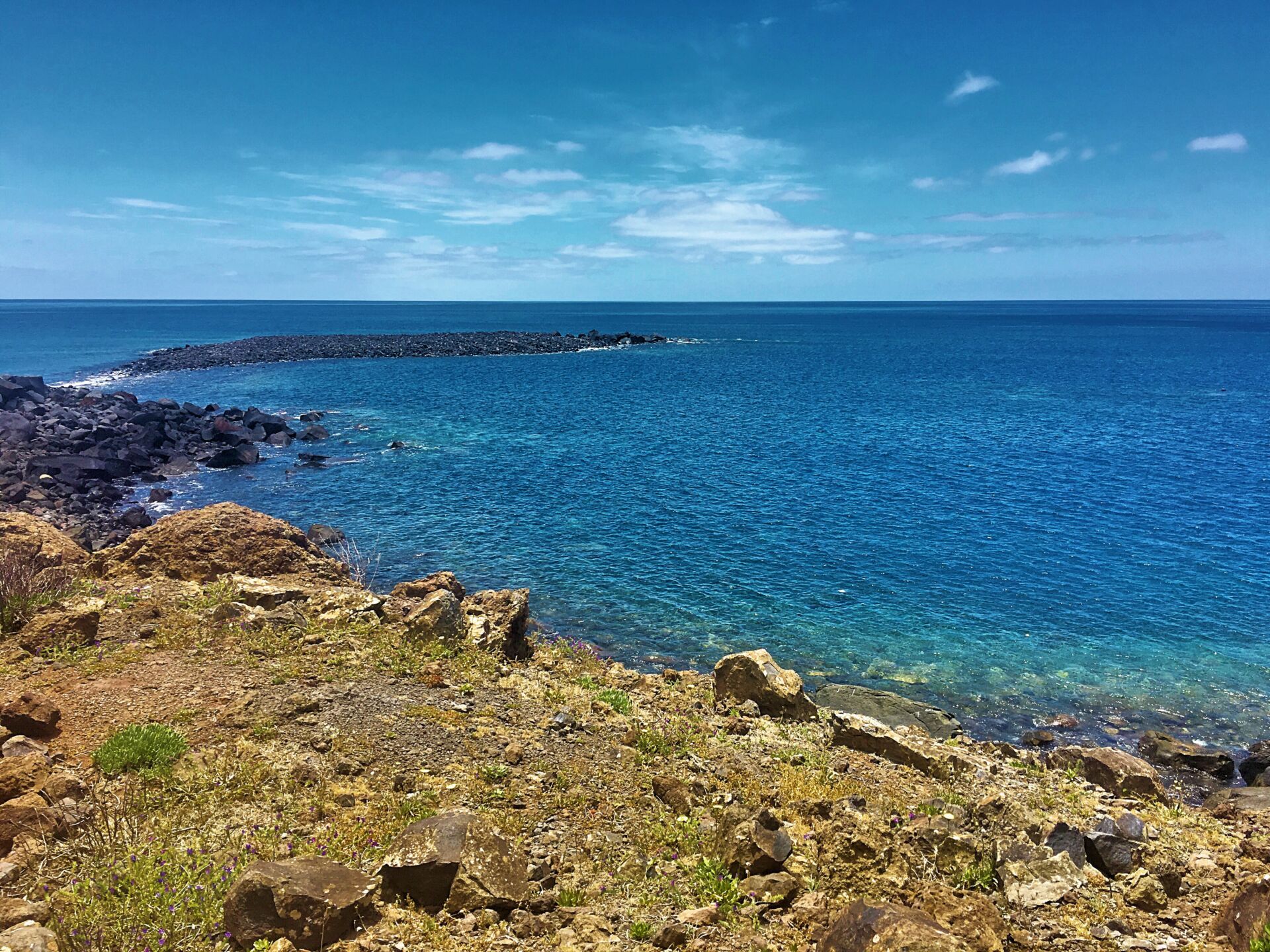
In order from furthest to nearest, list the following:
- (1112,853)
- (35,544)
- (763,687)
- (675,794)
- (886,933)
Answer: (35,544), (763,687), (675,794), (1112,853), (886,933)

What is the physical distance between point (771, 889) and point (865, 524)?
30.3 m

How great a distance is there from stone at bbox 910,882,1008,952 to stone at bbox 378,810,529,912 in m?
4.81

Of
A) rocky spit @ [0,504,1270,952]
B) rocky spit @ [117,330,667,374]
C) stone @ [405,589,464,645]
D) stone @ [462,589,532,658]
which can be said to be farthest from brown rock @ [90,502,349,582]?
rocky spit @ [117,330,667,374]

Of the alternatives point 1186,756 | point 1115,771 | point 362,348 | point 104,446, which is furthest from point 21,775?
point 362,348

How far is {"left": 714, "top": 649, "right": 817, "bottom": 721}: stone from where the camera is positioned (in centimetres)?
1764

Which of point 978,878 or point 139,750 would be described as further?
point 139,750

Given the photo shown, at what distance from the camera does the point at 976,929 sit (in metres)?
8.02

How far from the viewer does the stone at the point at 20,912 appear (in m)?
7.04

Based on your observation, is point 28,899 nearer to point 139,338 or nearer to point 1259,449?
point 1259,449

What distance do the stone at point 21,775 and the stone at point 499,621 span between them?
8.43m

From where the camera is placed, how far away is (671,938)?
813cm

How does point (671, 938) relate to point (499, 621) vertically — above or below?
below

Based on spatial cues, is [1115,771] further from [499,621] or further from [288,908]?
[288,908]

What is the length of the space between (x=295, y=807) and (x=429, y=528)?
87.0ft
